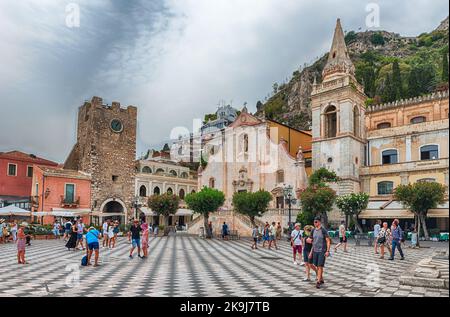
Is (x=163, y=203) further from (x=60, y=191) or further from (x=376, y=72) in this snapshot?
(x=376, y=72)

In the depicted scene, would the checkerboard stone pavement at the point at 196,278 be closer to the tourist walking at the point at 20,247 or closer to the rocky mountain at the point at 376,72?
the tourist walking at the point at 20,247

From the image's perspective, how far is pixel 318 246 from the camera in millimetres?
10094

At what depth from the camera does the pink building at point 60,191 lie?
40.4 metres

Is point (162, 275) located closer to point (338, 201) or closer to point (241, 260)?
point (241, 260)

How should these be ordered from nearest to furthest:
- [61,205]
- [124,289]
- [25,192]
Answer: [124,289] → [61,205] → [25,192]

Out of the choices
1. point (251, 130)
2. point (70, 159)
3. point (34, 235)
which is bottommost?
point (34, 235)

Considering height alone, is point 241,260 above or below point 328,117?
below

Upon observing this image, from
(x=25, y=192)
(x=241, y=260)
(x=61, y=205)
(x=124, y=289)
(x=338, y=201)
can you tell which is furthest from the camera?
(x=25, y=192)

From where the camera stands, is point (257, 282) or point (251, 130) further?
point (251, 130)

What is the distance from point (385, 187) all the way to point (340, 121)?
24.2ft

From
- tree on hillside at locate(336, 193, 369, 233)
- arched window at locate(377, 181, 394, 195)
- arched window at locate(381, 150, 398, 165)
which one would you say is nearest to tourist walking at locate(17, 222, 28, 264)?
tree on hillside at locate(336, 193, 369, 233)

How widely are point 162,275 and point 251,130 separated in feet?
117

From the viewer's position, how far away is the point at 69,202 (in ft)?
A: 137

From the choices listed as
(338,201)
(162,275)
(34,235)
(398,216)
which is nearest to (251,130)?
(338,201)
